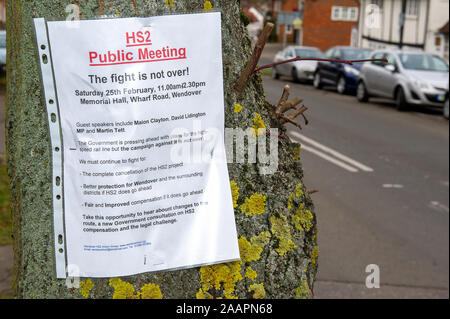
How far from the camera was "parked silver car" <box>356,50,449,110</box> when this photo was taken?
50.3 ft

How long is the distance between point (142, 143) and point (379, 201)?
6674mm

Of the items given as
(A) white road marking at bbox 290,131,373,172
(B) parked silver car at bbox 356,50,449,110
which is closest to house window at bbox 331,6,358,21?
(B) parked silver car at bbox 356,50,449,110

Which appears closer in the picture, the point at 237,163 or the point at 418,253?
the point at 237,163

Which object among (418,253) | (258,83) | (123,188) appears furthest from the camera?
(418,253)

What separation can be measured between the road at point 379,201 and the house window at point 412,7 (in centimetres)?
1582

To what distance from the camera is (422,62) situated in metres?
16.6

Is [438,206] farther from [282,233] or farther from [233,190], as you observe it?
[233,190]

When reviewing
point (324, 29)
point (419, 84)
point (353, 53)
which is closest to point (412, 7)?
point (324, 29)

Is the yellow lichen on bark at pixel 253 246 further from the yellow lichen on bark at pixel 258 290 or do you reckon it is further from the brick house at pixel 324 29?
the brick house at pixel 324 29

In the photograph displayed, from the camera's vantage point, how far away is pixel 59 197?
5.15 feet
